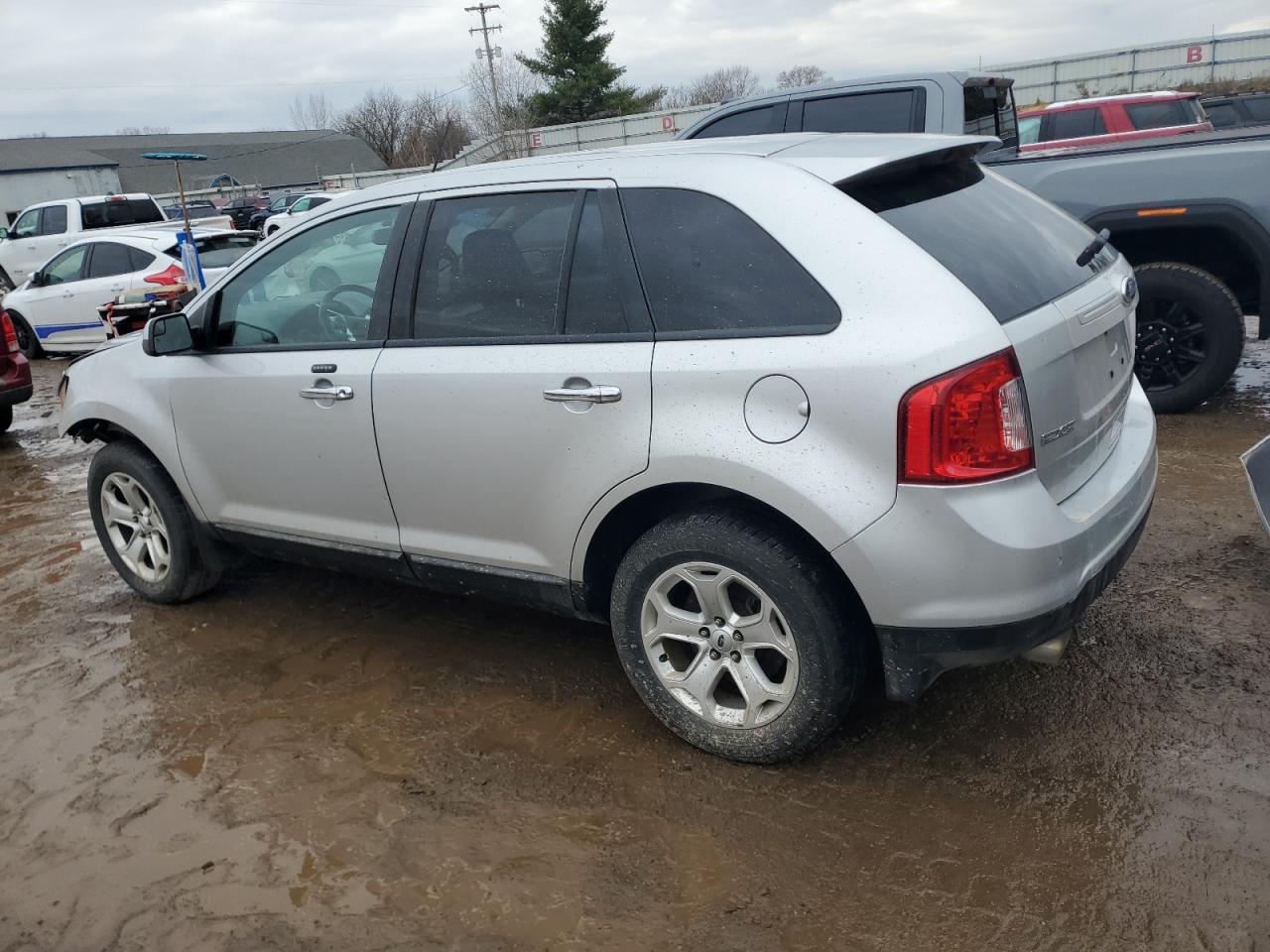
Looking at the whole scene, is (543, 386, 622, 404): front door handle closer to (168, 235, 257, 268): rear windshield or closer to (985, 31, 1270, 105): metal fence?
(168, 235, 257, 268): rear windshield

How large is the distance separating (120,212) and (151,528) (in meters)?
15.0

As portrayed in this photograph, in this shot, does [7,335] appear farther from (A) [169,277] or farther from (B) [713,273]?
(B) [713,273]

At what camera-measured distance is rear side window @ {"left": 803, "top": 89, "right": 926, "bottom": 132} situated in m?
6.91

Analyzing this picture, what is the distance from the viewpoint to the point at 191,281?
11492 millimetres

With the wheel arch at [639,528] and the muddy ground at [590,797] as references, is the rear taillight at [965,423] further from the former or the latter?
the muddy ground at [590,797]

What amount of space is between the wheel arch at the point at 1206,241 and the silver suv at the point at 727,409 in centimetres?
277

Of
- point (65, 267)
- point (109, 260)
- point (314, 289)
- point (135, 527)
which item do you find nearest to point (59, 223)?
point (65, 267)

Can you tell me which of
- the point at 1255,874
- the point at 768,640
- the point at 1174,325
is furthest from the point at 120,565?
the point at 1174,325

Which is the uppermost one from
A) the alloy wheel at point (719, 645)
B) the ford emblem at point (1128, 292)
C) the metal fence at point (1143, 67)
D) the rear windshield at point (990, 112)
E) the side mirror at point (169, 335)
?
the metal fence at point (1143, 67)

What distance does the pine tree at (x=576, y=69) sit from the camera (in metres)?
46.6

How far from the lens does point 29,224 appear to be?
17641 mm

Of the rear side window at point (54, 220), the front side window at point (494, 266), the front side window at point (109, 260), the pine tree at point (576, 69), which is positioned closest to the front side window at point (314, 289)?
the front side window at point (494, 266)

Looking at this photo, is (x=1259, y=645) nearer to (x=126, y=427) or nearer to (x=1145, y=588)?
(x=1145, y=588)

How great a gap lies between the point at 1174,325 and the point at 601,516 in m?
4.57
